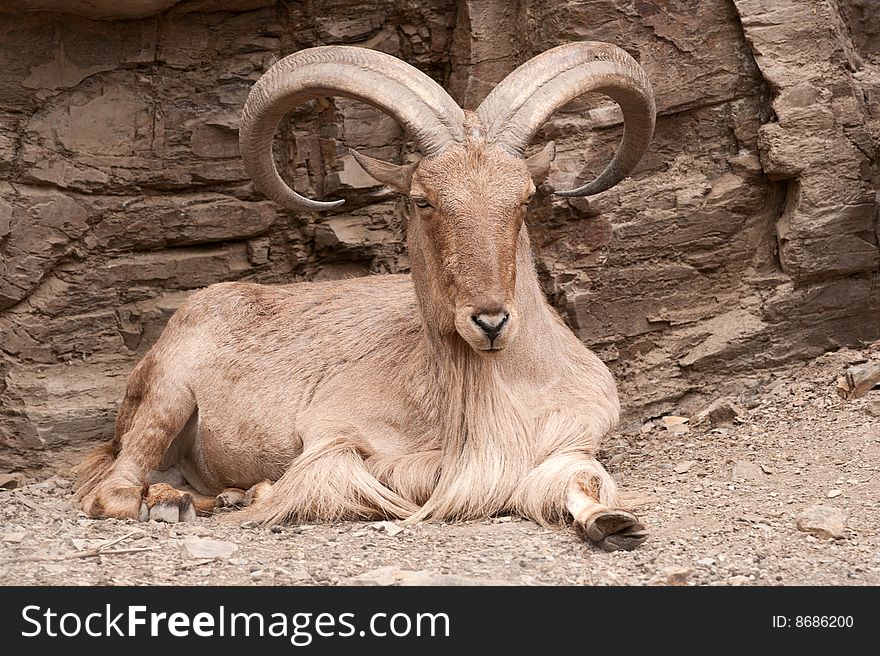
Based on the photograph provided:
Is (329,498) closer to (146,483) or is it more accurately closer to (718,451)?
(146,483)

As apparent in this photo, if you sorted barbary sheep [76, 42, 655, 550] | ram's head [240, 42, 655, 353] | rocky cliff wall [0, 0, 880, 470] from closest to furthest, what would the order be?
ram's head [240, 42, 655, 353]
barbary sheep [76, 42, 655, 550]
rocky cliff wall [0, 0, 880, 470]

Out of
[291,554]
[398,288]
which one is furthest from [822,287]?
[291,554]

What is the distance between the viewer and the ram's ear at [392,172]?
6211 mm

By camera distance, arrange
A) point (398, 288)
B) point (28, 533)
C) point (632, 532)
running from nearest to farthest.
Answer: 1. point (632, 532)
2. point (28, 533)
3. point (398, 288)

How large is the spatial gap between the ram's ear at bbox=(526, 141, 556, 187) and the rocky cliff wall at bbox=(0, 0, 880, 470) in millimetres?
1318

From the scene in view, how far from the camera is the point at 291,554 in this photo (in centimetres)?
525

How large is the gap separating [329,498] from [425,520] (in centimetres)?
47

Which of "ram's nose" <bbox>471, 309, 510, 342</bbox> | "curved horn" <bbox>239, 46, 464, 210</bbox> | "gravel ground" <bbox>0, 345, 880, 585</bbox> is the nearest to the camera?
"gravel ground" <bbox>0, 345, 880, 585</bbox>

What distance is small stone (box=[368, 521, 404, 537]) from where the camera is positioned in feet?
18.5

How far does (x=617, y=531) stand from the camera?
5148 mm

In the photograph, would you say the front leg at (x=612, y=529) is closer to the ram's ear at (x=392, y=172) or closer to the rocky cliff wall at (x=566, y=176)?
the ram's ear at (x=392, y=172)

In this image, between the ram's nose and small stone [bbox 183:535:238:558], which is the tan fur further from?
small stone [bbox 183:535:238:558]

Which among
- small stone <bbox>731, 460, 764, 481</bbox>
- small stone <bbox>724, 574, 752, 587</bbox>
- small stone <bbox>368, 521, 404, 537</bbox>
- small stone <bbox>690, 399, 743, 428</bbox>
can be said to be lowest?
small stone <bbox>368, 521, 404, 537</bbox>

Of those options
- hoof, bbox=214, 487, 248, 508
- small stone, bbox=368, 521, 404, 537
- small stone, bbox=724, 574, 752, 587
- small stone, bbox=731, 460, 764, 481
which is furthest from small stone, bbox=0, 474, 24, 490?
small stone, bbox=724, 574, 752, 587
